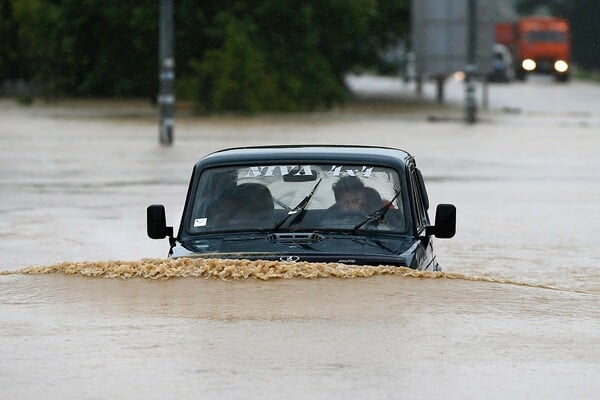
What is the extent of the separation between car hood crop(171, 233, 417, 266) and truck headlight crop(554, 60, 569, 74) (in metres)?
75.2

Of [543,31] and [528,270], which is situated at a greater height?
[528,270]

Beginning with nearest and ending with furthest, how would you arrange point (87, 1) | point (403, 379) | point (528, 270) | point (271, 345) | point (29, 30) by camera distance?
point (403, 379) → point (271, 345) → point (528, 270) → point (87, 1) → point (29, 30)

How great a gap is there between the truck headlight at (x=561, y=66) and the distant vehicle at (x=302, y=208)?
7455 centimetres

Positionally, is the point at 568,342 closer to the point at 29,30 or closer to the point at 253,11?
the point at 253,11

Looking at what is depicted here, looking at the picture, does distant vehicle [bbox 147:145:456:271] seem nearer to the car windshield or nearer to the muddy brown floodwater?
the car windshield

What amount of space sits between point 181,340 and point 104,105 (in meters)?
50.7

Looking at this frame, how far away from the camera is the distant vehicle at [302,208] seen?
32.2ft

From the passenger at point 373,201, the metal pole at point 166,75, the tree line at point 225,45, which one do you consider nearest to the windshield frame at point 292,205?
the passenger at point 373,201

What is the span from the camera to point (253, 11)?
2050 inches

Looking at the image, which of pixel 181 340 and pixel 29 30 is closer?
pixel 181 340

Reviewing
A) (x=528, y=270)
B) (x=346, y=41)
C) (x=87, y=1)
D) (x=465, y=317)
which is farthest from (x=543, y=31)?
(x=465, y=317)

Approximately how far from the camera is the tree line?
1984 inches

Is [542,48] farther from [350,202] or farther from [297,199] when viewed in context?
[350,202]

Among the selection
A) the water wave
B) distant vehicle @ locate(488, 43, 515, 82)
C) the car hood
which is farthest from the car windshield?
distant vehicle @ locate(488, 43, 515, 82)
